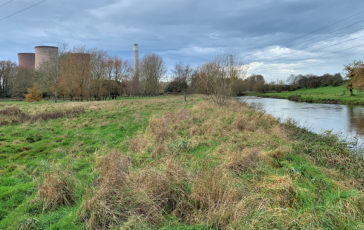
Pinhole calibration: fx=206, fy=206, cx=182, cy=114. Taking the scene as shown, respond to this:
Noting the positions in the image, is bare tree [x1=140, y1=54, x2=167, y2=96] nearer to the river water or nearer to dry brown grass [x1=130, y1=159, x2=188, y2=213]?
the river water

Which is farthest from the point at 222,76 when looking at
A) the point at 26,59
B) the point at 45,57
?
the point at 26,59

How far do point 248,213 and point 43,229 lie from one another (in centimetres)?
291

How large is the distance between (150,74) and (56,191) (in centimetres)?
5096

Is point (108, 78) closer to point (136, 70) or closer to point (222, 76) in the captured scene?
point (136, 70)

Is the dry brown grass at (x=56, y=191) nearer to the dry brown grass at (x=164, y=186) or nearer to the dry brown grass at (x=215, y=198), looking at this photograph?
the dry brown grass at (x=164, y=186)

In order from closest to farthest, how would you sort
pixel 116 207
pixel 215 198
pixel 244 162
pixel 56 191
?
pixel 116 207 → pixel 215 198 → pixel 56 191 → pixel 244 162

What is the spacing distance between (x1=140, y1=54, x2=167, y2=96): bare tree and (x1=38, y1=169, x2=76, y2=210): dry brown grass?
49416mm

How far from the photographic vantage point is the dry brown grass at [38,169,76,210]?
11.4 ft

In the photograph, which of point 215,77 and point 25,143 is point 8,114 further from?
point 215,77

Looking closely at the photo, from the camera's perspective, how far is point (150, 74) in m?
52.8

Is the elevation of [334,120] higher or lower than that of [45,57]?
lower

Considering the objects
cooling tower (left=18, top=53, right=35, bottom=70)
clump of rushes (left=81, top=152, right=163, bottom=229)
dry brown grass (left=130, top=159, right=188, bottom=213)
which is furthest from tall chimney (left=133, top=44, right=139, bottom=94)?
Answer: clump of rushes (left=81, top=152, right=163, bottom=229)

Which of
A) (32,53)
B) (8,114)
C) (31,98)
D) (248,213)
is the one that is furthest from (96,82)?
(248,213)

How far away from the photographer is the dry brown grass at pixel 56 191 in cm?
349
